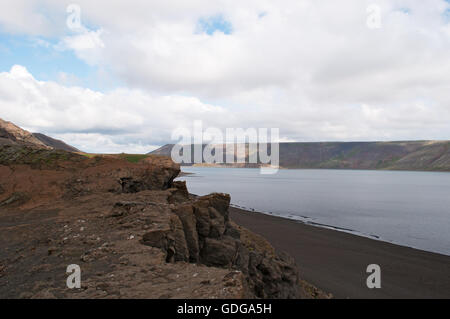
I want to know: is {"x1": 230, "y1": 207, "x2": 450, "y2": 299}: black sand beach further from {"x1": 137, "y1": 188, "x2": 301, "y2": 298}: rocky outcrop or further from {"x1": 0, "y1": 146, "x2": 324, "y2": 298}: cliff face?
{"x1": 137, "y1": 188, "x2": 301, "y2": 298}: rocky outcrop

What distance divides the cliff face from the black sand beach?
4.48 metres

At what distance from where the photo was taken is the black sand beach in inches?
659

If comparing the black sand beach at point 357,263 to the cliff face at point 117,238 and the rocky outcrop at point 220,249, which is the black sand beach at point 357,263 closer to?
the cliff face at point 117,238

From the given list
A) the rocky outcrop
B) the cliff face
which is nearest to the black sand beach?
the cliff face

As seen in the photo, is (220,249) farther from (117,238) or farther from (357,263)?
(357,263)

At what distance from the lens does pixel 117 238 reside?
841 centimetres

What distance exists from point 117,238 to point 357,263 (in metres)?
19.8

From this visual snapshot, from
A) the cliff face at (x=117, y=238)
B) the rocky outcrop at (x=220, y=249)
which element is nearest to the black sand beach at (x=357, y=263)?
the cliff face at (x=117, y=238)

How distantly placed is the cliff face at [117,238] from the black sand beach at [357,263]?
177 inches

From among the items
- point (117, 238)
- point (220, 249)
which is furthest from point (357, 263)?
point (117, 238)
